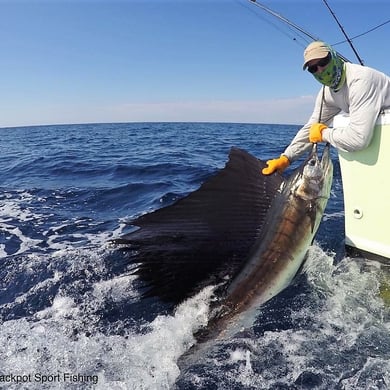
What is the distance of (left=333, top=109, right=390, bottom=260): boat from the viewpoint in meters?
2.51

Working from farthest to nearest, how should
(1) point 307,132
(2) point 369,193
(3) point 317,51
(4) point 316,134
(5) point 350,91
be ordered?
(1) point 307,132 < (2) point 369,193 < (4) point 316,134 < (5) point 350,91 < (3) point 317,51

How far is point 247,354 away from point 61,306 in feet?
4.46

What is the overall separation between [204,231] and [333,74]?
1258 mm

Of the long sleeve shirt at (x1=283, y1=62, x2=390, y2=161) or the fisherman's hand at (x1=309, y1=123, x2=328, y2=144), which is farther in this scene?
the fisherman's hand at (x1=309, y1=123, x2=328, y2=144)

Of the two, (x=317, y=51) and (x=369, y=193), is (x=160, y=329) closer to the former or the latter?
(x=369, y=193)

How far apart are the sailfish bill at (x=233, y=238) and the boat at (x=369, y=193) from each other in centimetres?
36

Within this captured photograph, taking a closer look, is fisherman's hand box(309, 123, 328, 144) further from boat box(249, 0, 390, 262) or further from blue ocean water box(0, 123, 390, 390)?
blue ocean water box(0, 123, 390, 390)

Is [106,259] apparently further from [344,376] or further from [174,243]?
[344,376]

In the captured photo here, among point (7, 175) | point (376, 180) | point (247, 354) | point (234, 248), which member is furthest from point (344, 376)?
point (7, 175)

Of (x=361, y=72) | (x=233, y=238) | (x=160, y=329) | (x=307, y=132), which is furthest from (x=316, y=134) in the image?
(x=160, y=329)

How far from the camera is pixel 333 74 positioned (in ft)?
7.87

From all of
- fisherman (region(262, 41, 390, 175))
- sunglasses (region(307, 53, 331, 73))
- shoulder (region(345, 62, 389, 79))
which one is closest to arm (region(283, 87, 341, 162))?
fisherman (region(262, 41, 390, 175))

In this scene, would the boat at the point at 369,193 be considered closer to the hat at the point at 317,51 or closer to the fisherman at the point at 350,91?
the fisherman at the point at 350,91

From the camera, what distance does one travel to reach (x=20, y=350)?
2230 millimetres
